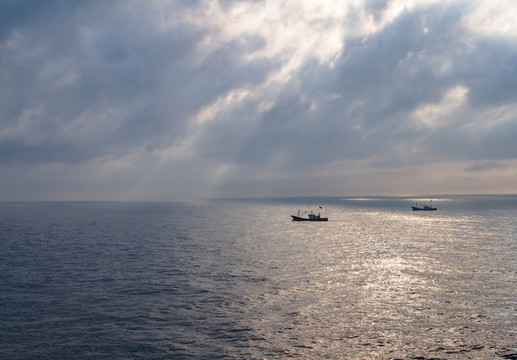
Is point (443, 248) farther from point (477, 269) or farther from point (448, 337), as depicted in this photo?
point (448, 337)

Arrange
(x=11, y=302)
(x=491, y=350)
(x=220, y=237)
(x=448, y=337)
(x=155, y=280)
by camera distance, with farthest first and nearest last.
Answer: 1. (x=220, y=237)
2. (x=155, y=280)
3. (x=11, y=302)
4. (x=448, y=337)
5. (x=491, y=350)

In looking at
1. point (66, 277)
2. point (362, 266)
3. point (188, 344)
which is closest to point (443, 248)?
point (362, 266)

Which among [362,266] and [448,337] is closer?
[448,337]

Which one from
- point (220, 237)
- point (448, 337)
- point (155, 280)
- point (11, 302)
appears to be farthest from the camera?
point (220, 237)

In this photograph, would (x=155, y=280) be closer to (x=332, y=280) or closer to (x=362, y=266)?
(x=332, y=280)

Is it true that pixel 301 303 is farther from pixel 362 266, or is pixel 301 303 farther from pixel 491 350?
pixel 362 266

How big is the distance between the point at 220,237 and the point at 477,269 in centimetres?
7701

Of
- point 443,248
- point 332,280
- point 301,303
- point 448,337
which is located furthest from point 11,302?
point 443,248

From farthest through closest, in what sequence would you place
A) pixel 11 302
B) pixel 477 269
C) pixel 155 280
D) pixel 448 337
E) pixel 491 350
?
pixel 477 269 → pixel 155 280 → pixel 11 302 → pixel 448 337 → pixel 491 350

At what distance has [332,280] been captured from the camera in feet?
197

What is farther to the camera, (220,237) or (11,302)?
(220,237)

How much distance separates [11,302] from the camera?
46.8 meters

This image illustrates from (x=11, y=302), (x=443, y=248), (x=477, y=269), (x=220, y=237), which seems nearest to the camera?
(x=11, y=302)

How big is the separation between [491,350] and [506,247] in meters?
78.0
